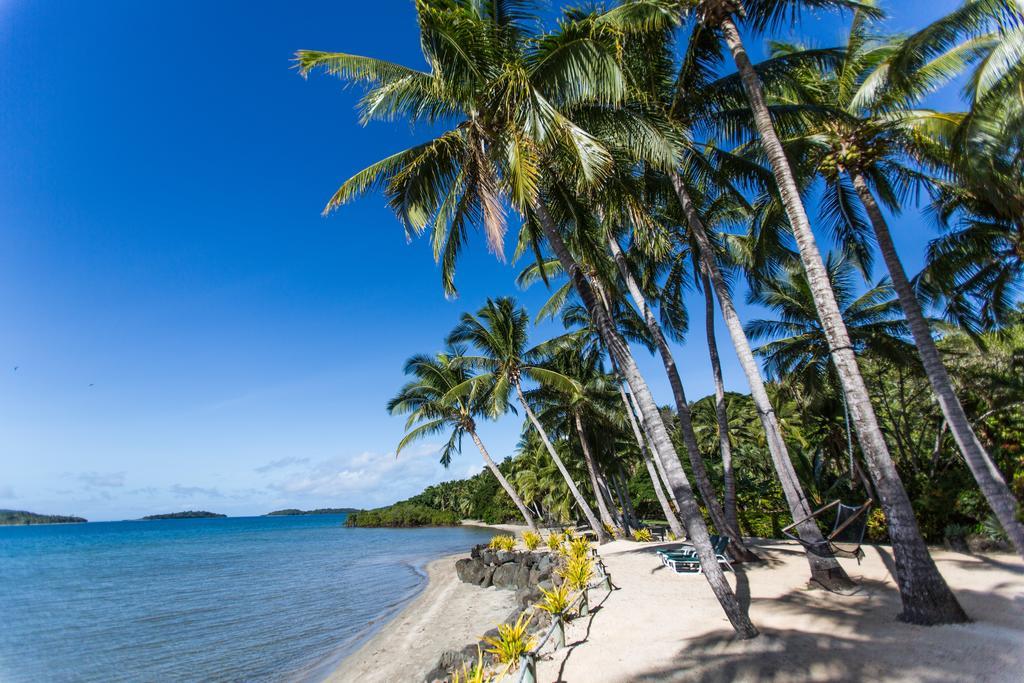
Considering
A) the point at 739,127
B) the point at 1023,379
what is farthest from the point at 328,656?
the point at 1023,379

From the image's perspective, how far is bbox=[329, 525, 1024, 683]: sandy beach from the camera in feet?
14.8

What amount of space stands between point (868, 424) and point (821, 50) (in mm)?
6674

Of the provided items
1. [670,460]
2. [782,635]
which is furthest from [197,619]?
[782,635]

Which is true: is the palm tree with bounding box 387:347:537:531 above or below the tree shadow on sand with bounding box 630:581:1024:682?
above

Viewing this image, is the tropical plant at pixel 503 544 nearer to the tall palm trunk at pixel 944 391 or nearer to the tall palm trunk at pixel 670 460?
the tall palm trunk at pixel 670 460

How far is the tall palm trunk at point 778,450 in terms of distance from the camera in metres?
7.36

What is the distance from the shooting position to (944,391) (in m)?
7.24

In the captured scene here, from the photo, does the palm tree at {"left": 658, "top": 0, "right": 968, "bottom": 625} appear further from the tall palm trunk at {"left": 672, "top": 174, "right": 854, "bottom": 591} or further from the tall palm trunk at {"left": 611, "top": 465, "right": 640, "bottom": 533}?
the tall palm trunk at {"left": 611, "top": 465, "right": 640, "bottom": 533}

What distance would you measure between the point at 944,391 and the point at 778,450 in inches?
99.2

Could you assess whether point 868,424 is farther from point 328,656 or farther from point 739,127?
point 328,656

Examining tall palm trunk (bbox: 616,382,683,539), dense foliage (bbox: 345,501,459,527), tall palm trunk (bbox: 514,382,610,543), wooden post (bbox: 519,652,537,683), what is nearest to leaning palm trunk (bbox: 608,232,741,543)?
tall palm trunk (bbox: 616,382,683,539)

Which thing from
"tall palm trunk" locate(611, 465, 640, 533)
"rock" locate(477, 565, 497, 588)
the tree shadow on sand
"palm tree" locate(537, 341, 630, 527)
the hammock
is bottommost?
"rock" locate(477, 565, 497, 588)

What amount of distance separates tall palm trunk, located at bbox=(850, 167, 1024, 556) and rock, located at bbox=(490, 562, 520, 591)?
1292cm

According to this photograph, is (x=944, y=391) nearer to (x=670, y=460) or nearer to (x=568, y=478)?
(x=670, y=460)
